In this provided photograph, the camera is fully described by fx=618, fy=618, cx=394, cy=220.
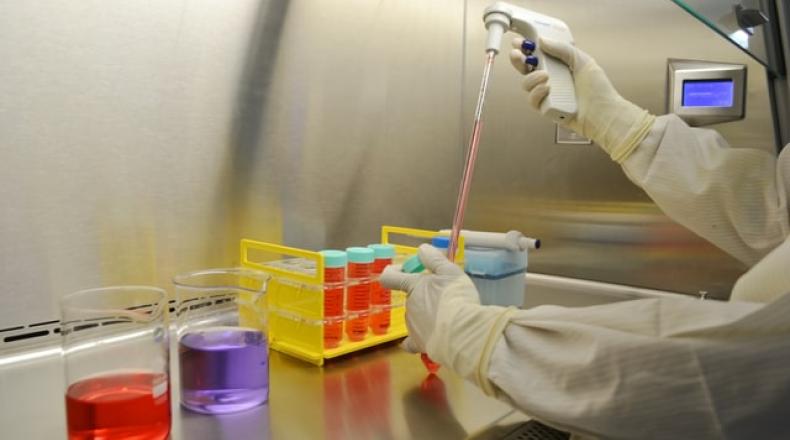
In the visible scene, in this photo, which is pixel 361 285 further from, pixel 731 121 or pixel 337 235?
pixel 731 121

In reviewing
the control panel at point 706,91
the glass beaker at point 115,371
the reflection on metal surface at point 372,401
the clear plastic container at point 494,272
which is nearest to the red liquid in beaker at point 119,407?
the glass beaker at point 115,371

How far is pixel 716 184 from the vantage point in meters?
1.10

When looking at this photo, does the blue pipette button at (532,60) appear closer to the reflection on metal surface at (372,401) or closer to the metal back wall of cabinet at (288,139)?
the metal back wall of cabinet at (288,139)

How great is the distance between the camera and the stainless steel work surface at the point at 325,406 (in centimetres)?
82

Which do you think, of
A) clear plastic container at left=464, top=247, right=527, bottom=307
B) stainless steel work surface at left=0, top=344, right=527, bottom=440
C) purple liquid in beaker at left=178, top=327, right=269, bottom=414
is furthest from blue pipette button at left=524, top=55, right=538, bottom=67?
purple liquid in beaker at left=178, top=327, right=269, bottom=414

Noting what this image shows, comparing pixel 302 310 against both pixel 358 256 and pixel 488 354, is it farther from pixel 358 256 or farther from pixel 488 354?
pixel 488 354

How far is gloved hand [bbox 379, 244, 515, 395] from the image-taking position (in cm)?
77

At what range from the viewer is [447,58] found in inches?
70.0

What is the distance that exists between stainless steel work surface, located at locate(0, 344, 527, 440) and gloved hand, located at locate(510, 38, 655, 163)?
56 cm

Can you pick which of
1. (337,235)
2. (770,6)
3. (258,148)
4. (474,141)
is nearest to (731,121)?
(770,6)

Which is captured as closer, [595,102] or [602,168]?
[595,102]

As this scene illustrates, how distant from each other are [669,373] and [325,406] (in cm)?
Answer: 48

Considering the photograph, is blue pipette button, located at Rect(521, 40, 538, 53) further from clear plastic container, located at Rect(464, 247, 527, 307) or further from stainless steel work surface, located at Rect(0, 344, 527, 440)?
stainless steel work surface, located at Rect(0, 344, 527, 440)

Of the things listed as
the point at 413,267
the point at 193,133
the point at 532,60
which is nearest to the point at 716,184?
the point at 532,60
